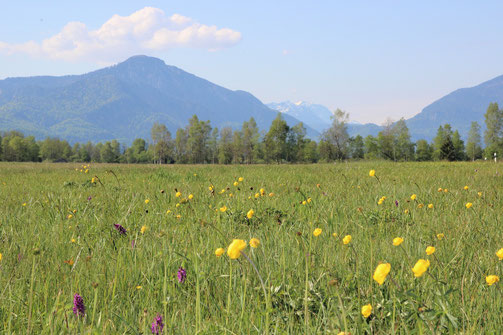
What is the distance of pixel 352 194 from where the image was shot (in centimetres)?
558

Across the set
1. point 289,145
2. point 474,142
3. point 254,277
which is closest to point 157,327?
point 254,277

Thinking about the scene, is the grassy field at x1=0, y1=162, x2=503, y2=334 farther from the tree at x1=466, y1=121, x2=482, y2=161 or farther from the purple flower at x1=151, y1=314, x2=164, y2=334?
the tree at x1=466, y1=121, x2=482, y2=161

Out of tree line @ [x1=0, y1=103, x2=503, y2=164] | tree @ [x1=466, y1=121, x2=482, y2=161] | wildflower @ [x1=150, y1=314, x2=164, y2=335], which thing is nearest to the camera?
wildflower @ [x1=150, y1=314, x2=164, y2=335]

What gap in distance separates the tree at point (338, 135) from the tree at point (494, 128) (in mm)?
35109

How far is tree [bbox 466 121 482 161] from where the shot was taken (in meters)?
92.8

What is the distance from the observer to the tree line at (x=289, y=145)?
280ft

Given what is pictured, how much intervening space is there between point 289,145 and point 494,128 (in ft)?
173

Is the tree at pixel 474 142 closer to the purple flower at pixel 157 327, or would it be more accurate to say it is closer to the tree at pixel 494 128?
the tree at pixel 494 128

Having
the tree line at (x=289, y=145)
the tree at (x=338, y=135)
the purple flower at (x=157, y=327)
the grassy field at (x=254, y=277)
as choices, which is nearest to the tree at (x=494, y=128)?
the tree line at (x=289, y=145)

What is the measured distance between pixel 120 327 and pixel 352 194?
179 inches

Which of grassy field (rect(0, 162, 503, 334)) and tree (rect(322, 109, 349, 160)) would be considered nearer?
grassy field (rect(0, 162, 503, 334))

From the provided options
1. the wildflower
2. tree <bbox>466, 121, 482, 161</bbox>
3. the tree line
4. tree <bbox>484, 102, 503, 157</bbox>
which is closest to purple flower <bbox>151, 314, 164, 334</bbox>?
the wildflower

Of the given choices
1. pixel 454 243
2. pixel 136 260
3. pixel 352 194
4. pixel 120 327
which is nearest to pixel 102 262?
pixel 136 260

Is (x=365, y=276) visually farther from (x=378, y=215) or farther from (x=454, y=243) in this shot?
(x=378, y=215)
